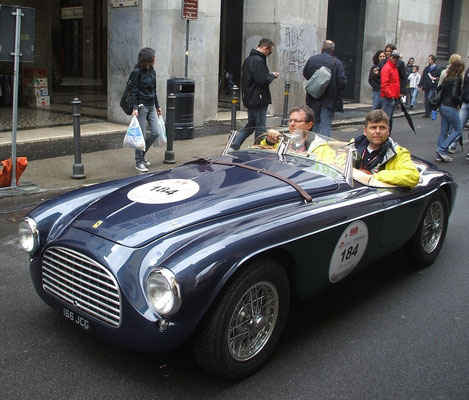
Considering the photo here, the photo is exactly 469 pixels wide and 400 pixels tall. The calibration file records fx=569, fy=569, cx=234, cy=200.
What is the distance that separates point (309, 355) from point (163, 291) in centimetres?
118

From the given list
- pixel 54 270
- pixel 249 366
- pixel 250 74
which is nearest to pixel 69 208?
pixel 54 270

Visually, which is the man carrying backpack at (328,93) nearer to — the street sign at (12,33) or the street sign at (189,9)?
the street sign at (189,9)

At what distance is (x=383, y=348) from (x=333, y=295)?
861mm

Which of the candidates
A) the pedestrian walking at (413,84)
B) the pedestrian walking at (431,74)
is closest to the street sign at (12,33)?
the pedestrian walking at (431,74)

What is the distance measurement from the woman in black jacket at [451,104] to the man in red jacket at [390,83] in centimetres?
102

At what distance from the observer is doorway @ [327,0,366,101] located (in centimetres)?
2094

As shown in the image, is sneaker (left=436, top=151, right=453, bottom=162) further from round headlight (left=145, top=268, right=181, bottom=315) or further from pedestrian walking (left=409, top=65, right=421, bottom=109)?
pedestrian walking (left=409, top=65, right=421, bottom=109)

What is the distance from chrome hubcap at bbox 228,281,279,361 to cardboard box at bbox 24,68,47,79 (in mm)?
13332

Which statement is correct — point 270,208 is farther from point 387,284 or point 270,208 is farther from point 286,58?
point 286,58

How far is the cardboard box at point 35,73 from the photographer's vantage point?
1501 centimetres

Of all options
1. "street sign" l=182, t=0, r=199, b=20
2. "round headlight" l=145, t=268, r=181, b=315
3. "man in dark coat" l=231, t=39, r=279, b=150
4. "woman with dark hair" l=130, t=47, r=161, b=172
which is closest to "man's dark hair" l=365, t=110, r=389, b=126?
"round headlight" l=145, t=268, r=181, b=315

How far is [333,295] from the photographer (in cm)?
448

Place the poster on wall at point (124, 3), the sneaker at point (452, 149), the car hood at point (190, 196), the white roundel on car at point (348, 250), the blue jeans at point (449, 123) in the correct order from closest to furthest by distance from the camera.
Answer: the car hood at point (190, 196), the white roundel on car at point (348, 250), the blue jeans at point (449, 123), the sneaker at point (452, 149), the poster on wall at point (124, 3)

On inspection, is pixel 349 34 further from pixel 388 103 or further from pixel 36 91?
pixel 36 91
